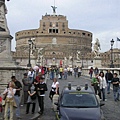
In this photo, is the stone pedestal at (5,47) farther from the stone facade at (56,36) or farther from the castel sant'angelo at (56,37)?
the stone facade at (56,36)

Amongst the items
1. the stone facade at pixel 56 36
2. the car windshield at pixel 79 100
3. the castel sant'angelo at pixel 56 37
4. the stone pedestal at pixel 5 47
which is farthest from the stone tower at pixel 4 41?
the stone facade at pixel 56 36

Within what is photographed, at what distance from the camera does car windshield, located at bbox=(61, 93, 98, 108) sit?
31.2ft

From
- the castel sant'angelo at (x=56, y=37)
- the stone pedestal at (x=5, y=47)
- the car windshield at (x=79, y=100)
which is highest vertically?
the castel sant'angelo at (x=56, y=37)

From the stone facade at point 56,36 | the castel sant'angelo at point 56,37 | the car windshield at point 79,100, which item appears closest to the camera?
the car windshield at point 79,100

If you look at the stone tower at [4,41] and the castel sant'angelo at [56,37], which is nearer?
the stone tower at [4,41]

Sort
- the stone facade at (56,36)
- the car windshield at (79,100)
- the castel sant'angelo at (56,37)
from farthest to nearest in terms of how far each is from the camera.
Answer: the stone facade at (56,36)
the castel sant'angelo at (56,37)
the car windshield at (79,100)

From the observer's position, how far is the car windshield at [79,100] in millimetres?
9500

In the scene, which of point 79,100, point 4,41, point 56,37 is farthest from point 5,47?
point 56,37

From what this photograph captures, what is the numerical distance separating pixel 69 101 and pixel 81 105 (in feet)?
1.38

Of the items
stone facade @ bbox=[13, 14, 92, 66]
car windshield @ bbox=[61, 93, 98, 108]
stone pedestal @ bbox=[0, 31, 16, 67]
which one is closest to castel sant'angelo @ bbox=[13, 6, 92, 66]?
stone facade @ bbox=[13, 14, 92, 66]

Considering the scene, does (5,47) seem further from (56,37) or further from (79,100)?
(56,37)

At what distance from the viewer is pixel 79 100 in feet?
32.0

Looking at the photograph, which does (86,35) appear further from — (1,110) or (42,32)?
(1,110)

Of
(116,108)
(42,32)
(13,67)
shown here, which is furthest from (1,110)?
(42,32)
